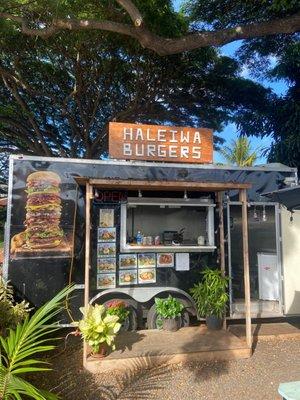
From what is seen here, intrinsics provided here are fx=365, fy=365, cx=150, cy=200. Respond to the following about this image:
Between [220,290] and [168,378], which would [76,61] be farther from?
[168,378]

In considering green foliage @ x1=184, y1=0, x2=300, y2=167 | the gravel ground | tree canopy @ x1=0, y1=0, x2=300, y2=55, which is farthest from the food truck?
green foliage @ x1=184, y1=0, x2=300, y2=167

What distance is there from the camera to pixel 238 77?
14.5m

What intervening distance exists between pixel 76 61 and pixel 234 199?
27.0 feet

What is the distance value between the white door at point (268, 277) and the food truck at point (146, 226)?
0.07 feet

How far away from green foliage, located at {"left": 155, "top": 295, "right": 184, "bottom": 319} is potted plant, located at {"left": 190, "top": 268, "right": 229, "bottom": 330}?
0.41 meters

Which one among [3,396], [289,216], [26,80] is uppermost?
[26,80]

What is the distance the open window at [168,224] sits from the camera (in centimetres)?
619

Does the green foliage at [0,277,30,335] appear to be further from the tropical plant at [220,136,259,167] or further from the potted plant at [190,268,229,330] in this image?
the tropical plant at [220,136,259,167]

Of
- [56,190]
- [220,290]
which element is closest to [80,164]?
[56,190]

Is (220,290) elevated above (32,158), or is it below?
below

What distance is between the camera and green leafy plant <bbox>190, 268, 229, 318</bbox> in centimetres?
598

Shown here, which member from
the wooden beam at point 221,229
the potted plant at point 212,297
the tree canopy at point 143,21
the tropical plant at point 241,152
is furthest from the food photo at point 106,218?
the tropical plant at point 241,152

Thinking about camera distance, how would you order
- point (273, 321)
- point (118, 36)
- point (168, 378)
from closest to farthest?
point (168, 378), point (273, 321), point (118, 36)

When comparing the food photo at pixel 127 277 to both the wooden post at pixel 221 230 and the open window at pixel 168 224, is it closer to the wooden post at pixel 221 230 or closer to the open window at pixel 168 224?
the open window at pixel 168 224
